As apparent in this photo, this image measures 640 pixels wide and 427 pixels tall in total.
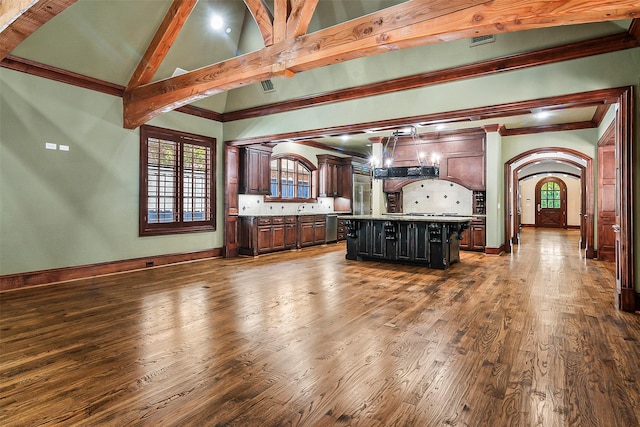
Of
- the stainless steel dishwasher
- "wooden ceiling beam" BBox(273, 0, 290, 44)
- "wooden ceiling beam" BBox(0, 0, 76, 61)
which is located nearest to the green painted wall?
"wooden ceiling beam" BBox(0, 0, 76, 61)

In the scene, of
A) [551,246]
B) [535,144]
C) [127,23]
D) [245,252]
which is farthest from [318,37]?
[551,246]

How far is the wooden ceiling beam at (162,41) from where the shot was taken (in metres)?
5.20

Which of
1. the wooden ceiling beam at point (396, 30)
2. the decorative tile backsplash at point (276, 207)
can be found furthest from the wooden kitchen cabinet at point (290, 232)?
the wooden ceiling beam at point (396, 30)

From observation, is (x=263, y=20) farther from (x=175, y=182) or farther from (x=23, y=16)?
(x=175, y=182)

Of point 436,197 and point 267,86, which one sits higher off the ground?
point 267,86

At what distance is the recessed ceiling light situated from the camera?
5.92 meters

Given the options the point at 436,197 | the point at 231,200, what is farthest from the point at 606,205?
the point at 231,200

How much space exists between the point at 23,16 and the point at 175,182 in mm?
3709

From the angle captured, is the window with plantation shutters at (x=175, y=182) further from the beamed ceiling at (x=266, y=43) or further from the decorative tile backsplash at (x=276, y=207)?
the decorative tile backsplash at (x=276, y=207)

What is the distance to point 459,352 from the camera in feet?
9.14

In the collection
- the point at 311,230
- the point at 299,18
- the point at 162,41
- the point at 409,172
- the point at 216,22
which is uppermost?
the point at 216,22

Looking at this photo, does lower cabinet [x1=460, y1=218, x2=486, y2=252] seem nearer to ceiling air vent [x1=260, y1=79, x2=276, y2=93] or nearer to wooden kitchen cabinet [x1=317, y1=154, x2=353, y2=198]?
wooden kitchen cabinet [x1=317, y1=154, x2=353, y2=198]

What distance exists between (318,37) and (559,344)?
141 inches

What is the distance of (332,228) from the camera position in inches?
412
